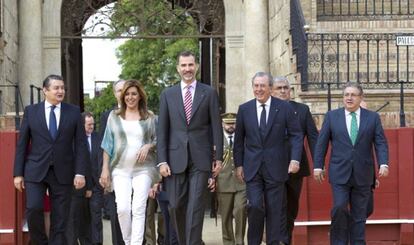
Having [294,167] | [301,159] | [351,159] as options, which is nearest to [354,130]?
[351,159]

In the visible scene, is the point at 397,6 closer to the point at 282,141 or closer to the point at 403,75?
the point at 403,75

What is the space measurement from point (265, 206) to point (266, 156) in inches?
20.9

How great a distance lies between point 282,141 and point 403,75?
22.1ft

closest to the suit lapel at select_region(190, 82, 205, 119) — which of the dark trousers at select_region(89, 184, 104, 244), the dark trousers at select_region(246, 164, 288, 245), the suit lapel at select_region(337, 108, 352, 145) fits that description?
the dark trousers at select_region(246, 164, 288, 245)

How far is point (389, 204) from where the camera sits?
11.6 meters

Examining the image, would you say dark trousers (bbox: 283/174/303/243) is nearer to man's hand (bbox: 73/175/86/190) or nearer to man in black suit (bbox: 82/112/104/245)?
man's hand (bbox: 73/175/86/190)

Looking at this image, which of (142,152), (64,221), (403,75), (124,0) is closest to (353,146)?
(142,152)

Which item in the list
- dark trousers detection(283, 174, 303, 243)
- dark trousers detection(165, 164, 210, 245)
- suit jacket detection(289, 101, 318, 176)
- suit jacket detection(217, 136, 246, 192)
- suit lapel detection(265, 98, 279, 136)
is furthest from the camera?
suit jacket detection(217, 136, 246, 192)

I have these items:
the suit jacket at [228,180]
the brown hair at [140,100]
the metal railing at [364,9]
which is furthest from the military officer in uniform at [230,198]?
the metal railing at [364,9]

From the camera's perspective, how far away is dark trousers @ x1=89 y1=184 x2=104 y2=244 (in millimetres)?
12172

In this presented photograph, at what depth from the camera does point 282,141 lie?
9.66m

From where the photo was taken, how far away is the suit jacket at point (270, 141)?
952cm

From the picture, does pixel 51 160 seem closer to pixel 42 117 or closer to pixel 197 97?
pixel 42 117

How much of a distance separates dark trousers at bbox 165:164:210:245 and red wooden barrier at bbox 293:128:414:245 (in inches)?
116
